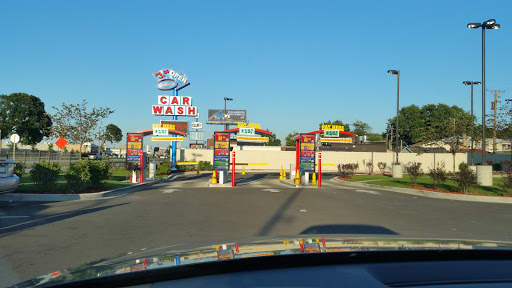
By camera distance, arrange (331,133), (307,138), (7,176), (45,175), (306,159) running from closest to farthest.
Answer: (7,176), (45,175), (306,159), (307,138), (331,133)

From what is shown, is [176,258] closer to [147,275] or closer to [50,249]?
[147,275]

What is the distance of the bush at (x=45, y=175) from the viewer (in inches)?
578

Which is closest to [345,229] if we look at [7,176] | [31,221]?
[31,221]

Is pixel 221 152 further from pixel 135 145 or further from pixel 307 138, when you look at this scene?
pixel 135 145

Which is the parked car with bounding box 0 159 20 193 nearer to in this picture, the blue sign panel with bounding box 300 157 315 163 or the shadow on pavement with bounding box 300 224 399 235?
the shadow on pavement with bounding box 300 224 399 235

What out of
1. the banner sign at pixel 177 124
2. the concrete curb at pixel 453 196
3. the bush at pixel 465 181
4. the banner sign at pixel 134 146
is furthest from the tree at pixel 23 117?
the bush at pixel 465 181

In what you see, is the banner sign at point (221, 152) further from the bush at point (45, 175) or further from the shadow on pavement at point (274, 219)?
the bush at point (45, 175)

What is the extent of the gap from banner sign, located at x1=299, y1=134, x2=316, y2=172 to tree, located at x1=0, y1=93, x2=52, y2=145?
5763 centimetres

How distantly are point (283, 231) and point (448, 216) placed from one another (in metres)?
5.77

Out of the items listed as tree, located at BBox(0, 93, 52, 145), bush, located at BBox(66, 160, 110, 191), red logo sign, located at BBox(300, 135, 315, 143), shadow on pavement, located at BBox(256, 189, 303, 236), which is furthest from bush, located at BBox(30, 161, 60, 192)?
tree, located at BBox(0, 93, 52, 145)

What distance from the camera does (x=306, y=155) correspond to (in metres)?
23.7

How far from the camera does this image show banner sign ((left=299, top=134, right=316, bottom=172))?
23.5 metres

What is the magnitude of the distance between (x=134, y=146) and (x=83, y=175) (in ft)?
31.8

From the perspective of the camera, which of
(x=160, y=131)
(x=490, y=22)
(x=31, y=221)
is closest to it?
(x=31, y=221)
